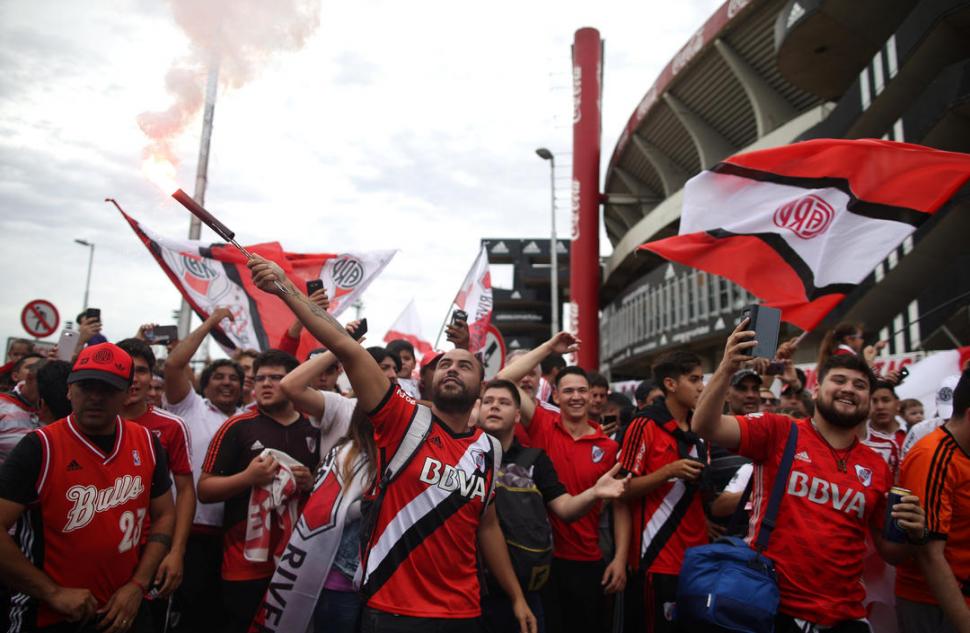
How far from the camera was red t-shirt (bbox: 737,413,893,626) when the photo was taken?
3303 mm

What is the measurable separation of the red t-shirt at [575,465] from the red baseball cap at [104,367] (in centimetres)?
254

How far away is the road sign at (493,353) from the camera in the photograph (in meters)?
8.57

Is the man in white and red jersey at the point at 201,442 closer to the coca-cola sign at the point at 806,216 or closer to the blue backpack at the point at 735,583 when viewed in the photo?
the blue backpack at the point at 735,583

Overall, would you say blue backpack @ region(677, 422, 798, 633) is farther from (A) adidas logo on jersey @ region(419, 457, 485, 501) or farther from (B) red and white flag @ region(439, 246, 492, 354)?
(B) red and white flag @ region(439, 246, 492, 354)

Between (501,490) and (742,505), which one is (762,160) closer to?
(742,505)

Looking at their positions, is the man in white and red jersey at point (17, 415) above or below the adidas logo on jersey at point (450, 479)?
above

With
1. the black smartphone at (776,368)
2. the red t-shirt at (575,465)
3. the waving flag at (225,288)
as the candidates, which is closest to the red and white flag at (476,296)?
the waving flag at (225,288)

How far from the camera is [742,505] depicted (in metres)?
4.24

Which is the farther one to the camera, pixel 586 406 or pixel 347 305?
pixel 347 305

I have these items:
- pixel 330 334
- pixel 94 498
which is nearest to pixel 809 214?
pixel 330 334

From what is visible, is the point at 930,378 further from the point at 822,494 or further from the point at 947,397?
the point at 822,494

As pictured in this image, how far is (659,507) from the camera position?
418 centimetres

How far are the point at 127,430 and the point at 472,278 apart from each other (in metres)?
6.44

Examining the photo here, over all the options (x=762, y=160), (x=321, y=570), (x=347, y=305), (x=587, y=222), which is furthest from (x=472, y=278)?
(x=587, y=222)
